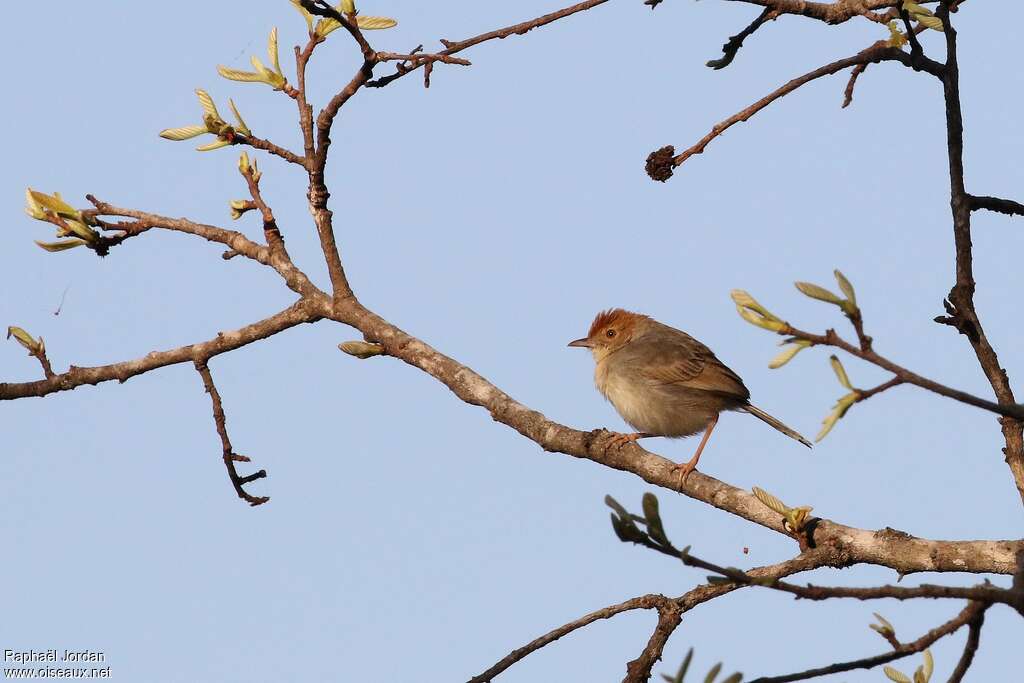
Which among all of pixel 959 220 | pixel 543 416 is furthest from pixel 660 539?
pixel 959 220

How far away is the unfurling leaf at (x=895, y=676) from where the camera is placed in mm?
4629

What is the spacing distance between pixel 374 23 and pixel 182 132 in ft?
3.58

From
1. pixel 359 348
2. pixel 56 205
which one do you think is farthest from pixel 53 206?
pixel 359 348

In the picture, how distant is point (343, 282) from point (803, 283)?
11.1ft

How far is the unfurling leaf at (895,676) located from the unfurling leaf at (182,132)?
12.9ft

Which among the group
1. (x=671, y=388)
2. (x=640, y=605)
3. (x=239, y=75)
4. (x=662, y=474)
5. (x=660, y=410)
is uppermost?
(x=239, y=75)

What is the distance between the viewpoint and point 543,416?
5.72 m

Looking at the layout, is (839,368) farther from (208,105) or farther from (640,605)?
(208,105)

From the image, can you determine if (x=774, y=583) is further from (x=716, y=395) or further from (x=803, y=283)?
(x=716, y=395)

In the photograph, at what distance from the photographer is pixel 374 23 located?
17.9 feet

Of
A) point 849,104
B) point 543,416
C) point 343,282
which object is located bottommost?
point 543,416

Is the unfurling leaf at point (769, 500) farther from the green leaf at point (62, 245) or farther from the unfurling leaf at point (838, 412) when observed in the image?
the green leaf at point (62, 245)

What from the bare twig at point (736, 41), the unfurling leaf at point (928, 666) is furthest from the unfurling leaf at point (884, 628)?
the bare twig at point (736, 41)

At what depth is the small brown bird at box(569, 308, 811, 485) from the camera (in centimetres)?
851
